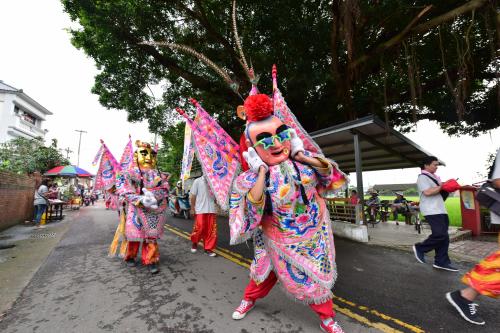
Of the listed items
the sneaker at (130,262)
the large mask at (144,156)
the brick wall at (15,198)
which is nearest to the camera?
the large mask at (144,156)

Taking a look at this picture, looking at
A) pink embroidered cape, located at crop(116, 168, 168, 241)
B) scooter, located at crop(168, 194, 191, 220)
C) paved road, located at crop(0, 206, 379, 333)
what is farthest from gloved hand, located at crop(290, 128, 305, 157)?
scooter, located at crop(168, 194, 191, 220)

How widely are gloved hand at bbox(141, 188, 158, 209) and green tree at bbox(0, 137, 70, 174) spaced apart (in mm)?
10148

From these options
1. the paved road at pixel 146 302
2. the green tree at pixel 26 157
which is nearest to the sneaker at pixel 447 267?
the paved road at pixel 146 302

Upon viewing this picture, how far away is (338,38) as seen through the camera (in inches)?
222

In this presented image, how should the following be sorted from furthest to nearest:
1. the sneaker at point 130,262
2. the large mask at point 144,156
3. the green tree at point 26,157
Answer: the green tree at point 26,157, the sneaker at point 130,262, the large mask at point 144,156

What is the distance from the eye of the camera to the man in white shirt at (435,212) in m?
3.77

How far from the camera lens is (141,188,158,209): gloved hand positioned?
367 cm

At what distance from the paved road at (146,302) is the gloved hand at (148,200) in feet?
3.57

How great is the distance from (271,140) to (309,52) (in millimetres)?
7001

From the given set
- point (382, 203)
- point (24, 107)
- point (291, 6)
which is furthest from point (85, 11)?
point (24, 107)

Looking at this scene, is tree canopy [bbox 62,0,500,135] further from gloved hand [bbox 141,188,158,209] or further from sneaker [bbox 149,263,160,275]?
sneaker [bbox 149,263,160,275]

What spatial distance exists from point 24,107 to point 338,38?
37.4m

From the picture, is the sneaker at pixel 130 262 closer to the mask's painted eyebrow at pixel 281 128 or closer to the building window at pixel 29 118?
the mask's painted eyebrow at pixel 281 128

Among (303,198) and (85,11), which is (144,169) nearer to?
(303,198)
